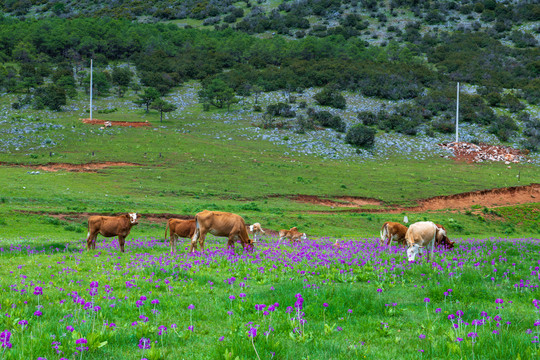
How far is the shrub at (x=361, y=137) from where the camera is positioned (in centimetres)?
6788

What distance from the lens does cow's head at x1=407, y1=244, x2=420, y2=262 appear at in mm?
13930

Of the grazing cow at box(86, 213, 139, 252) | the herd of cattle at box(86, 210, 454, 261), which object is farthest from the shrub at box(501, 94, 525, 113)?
the grazing cow at box(86, 213, 139, 252)

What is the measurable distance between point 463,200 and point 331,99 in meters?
46.3

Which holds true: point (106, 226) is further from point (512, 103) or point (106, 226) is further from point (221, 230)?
point (512, 103)

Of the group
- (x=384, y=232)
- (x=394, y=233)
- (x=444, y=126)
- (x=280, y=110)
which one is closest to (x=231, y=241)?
(x=384, y=232)

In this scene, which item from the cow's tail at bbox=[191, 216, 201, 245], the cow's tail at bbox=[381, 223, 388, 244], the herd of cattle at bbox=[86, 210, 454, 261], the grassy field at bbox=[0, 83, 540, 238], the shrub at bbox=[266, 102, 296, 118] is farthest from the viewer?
the shrub at bbox=[266, 102, 296, 118]

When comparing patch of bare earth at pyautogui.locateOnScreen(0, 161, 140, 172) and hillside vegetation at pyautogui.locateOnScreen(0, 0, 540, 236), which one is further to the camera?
patch of bare earth at pyautogui.locateOnScreen(0, 161, 140, 172)

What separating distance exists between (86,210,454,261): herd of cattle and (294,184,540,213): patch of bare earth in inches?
737

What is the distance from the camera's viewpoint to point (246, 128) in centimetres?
7269

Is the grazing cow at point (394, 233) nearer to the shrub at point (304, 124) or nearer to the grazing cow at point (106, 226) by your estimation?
the grazing cow at point (106, 226)

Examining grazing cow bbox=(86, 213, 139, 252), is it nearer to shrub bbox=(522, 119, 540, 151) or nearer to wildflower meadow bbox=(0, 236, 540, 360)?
wildflower meadow bbox=(0, 236, 540, 360)

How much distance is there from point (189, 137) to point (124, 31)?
80.3 metres

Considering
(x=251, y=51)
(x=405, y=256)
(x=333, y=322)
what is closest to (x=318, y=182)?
(x=405, y=256)

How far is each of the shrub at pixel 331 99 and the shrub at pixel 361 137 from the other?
17.3m
